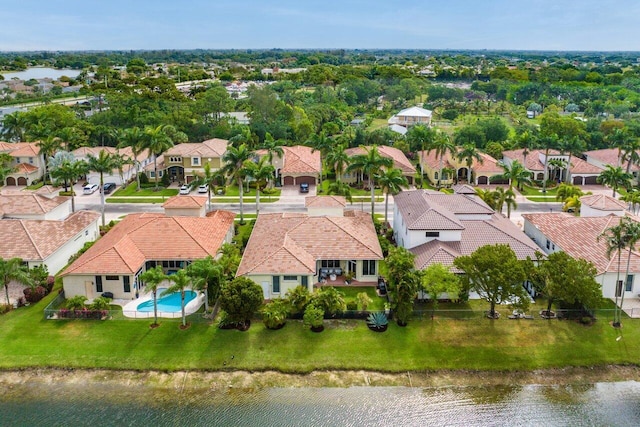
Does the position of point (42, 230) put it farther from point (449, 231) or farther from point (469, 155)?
point (469, 155)

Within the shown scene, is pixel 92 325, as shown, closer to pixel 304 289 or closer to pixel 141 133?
pixel 304 289

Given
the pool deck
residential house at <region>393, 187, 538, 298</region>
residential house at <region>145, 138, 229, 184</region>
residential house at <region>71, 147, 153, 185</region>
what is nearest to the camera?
the pool deck

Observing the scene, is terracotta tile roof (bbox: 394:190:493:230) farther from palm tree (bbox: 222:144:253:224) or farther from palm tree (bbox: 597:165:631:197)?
palm tree (bbox: 597:165:631:197)

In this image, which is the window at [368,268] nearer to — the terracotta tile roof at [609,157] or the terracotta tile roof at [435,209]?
the terracotta tile roof at [435,209]

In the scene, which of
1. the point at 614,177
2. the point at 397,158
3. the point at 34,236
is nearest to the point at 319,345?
the point at 34,236

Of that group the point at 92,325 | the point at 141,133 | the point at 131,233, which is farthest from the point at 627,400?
the point at 141,133

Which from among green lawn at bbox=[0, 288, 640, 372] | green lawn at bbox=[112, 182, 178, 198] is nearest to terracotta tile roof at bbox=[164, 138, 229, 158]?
green lawn at bbox=[112, 182, 178, 198]

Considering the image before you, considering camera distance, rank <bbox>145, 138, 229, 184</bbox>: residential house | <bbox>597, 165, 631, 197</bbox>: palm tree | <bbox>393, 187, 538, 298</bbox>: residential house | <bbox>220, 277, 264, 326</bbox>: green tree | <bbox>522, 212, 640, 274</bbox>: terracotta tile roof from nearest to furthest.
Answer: <bbox>220, 277, 264, 326</bbox>: green tree < <bbox>522, 212, 640, 274</bbox>: terracotta tile roof < <bbox>393, 187, 538, 298</bbox>: residential house < <bbox>597, 165, 631, 197</bbox>: palm tree < <bbox>145, 138, 229, 184</bbox>: residential house

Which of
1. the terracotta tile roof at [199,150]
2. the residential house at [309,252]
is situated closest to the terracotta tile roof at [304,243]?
the residential house at [309,252]
